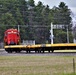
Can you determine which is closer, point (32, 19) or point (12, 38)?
point (12, 38)

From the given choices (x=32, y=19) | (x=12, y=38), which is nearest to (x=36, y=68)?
(x=12, y=38)

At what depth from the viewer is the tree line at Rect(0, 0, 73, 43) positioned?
109 metres

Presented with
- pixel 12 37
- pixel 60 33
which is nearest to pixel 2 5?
pixel 60 33

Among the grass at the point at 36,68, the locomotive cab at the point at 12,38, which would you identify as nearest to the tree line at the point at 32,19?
the locomotive cab at the point at 12,38

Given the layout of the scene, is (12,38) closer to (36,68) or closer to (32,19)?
(36,68)

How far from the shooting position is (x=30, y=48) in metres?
52.6

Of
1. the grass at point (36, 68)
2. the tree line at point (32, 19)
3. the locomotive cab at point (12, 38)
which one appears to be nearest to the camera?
the grass at point (36, 68)

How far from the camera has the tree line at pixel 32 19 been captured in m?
109

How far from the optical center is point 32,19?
11950cm

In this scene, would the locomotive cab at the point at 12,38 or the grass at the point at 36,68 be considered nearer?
the grass at the point at 36,68

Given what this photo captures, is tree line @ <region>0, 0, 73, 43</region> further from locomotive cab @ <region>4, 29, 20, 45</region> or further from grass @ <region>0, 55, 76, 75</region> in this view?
grass @ <region>0, 55, 76, 75</region>

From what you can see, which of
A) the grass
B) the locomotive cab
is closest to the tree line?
the locomotive cab

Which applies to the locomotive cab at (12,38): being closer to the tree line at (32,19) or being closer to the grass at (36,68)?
the grass at (36,68)

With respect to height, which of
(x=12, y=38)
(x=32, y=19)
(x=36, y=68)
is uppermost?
(x=32, y=19)
